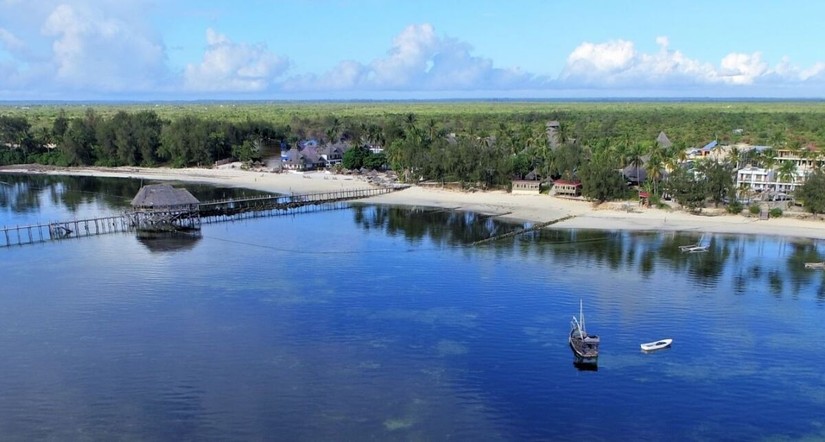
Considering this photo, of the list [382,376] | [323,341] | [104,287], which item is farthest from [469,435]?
[104,287]

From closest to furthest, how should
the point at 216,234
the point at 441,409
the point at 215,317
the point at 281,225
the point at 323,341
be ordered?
1. the point at 441,409
2. the point at 323,341
3. the point at 215,317
4. the point at 216,234
5. the point at 281,225

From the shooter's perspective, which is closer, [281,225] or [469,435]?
[469,435]

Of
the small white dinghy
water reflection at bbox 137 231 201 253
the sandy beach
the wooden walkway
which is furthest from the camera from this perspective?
the sandy beach

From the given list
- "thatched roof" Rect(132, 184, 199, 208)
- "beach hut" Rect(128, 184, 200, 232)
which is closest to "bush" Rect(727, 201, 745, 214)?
"beach hut" Rect(128, 184, 200, 232)

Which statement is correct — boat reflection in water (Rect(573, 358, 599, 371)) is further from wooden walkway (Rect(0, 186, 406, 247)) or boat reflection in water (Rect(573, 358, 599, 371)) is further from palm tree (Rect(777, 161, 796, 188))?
palm tree (Rect(777, 161, 796, 188))

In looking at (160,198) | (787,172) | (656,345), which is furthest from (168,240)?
(787,172)

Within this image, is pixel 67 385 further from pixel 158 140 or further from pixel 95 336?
pixel 158 140
